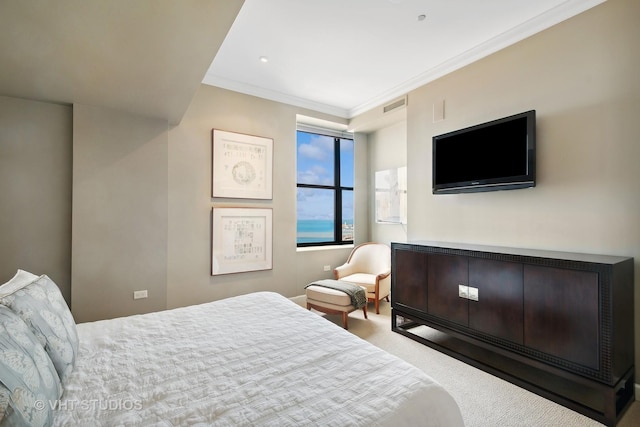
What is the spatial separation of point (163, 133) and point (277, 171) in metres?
1.46

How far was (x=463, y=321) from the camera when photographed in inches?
101

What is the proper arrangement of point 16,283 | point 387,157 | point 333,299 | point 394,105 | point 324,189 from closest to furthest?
point 16,283
point 333,299
point 394,105
point 387,157
point 324,189

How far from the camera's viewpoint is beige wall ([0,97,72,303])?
2.61 meters

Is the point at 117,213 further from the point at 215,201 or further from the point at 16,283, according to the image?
the point at 16,283

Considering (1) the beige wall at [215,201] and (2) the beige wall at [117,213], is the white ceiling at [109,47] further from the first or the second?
(1) the beige wall at [215,201]

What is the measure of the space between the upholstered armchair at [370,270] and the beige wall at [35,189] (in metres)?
3.16

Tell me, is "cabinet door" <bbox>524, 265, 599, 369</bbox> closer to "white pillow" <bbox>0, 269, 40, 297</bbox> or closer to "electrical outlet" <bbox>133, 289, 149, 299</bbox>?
"white pillow" <bbox>0, 269, 40, 297</bbox>

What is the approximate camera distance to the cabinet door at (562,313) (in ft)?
6.10

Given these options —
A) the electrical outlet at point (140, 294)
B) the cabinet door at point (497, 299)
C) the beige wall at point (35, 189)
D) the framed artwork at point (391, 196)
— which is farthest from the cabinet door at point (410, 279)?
the beige wall at point (35, 189)

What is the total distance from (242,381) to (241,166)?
9.68ft

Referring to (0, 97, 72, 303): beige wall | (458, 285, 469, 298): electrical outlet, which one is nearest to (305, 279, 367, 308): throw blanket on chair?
(458, 285, 469, 298): electrical outlet

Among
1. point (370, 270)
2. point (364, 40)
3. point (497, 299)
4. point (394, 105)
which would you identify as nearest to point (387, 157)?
point (394, 105)

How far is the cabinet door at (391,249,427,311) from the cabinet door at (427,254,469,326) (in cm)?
8

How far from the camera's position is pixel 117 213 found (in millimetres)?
2969
